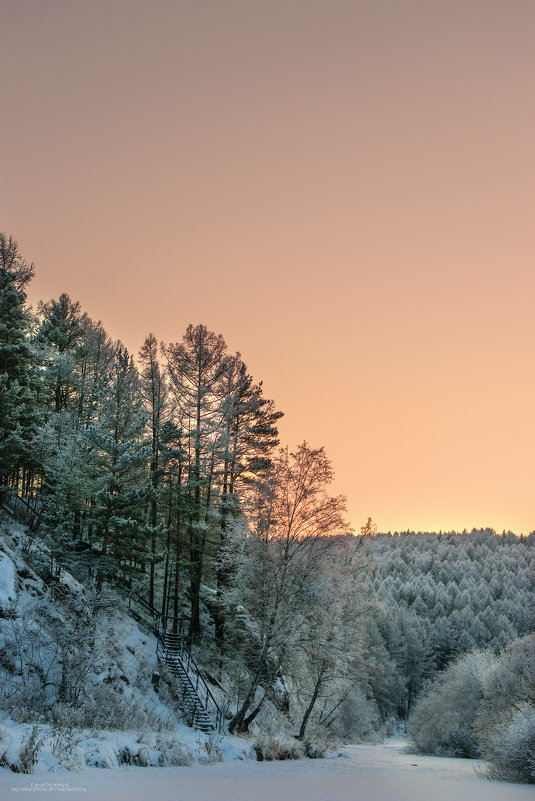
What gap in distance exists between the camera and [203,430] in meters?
32.1

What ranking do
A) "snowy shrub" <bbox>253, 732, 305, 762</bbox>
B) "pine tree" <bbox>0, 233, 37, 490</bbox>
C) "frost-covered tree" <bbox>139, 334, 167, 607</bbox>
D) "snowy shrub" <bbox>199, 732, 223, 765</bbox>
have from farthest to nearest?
"frost-covered tree" <bbox>139, 334, 167, 607</bbox>
"pine tree" <bbox>0, 233, 37, 490</bbox>
"snowy shrub" <bbox>253, 732, 305, 762</bbox>
"snowy shrub" <bbox>199, 732, 223, 765</bbox>

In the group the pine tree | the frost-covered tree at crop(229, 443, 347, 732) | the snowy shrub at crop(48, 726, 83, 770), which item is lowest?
the snowy shrub at crop(48, 726, 83, 770)

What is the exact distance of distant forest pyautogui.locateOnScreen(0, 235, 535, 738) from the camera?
2672cm

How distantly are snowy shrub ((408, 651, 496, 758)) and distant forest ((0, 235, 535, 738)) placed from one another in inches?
350

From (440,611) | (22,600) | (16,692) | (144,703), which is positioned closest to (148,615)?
(144,703)

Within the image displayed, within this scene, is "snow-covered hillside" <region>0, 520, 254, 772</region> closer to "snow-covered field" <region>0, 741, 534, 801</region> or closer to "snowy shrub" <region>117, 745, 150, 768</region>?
"snowy shrub" <region>117, 745, 150, 768</region>

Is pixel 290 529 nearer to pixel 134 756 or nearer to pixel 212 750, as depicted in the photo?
pixel 212 750

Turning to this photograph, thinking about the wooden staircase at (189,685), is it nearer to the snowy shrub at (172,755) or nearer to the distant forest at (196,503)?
the distant forest at (196,503)

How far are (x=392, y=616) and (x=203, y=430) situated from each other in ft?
284

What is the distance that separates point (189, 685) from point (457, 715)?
26373 millimetres

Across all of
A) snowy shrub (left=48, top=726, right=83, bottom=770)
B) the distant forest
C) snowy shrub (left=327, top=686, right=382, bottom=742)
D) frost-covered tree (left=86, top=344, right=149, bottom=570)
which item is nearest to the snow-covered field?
snowy shrub (left=48, top=726, right=83, bottom=770)

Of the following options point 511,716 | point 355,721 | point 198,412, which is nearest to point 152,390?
point 198,412

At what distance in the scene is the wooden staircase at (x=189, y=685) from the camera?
2462 centimetres

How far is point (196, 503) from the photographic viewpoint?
3300 cm
